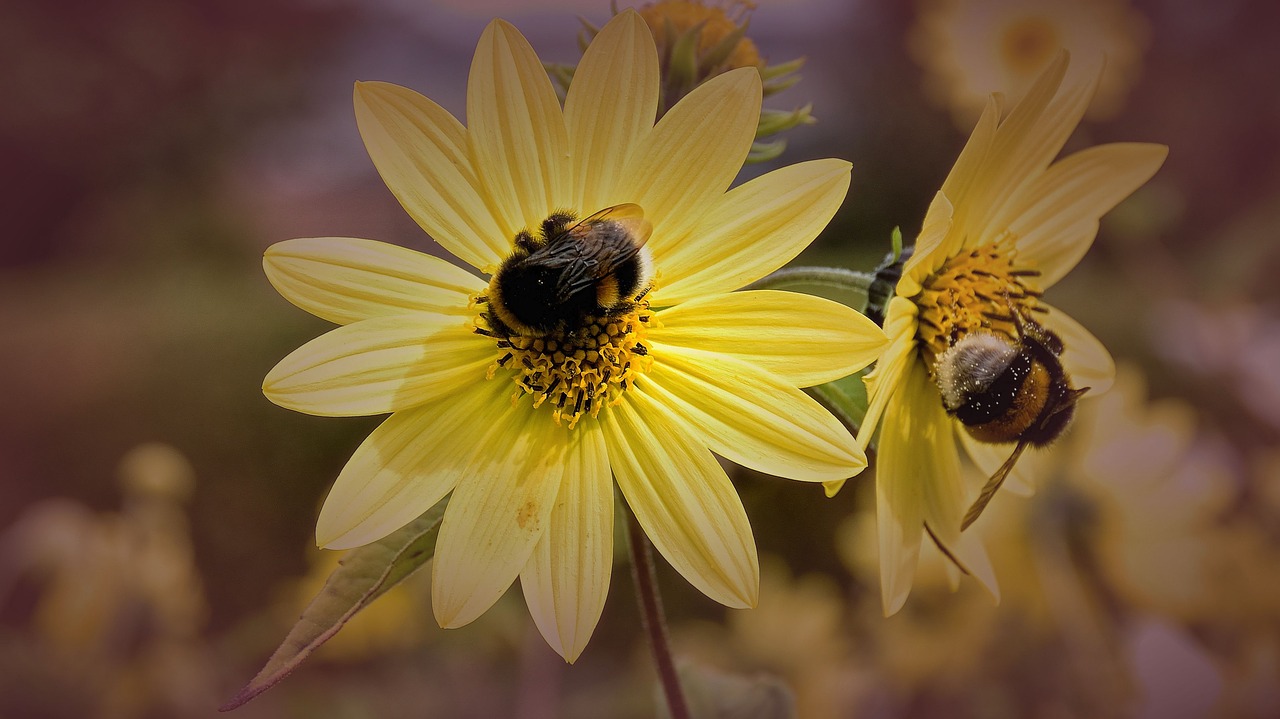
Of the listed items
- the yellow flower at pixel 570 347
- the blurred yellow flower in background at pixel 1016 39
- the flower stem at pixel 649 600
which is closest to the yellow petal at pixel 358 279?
the yellow flower at pixel 570 347

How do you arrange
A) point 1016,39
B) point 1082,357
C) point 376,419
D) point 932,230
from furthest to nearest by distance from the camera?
point 1016,39 → point 376,419 → point 1082,357 → point 932,230

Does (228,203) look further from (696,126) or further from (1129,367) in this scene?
(1129,367)

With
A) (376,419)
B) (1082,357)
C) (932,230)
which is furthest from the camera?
(376,419)

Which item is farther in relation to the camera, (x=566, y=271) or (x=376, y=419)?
(x=376, y=419)

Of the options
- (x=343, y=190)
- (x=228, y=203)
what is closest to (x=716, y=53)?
(x=343, y=190)

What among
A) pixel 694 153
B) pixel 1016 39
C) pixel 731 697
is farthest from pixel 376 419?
pixel 1016 39

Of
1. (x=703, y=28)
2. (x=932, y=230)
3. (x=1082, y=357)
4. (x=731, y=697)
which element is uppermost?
(x=703, y=28)

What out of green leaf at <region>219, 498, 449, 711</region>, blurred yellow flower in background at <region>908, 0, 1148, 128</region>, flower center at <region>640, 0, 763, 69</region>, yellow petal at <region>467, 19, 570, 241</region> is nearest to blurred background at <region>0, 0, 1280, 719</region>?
blurred yellow flower in background at <region>908, 0, 1148, 128</region>

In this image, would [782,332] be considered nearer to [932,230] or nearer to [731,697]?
[932,230]
